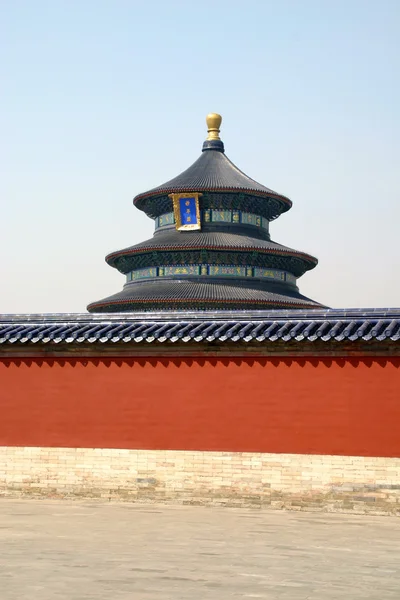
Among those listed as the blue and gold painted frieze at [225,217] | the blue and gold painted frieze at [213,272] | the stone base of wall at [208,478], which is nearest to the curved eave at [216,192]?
the blue and gold painted frieze at [225,217]

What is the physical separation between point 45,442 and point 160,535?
16.1 ft

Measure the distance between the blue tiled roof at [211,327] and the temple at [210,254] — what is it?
9172 mm

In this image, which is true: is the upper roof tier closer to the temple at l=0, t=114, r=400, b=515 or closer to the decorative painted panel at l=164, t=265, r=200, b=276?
the decorative painted panel at l=164, t=265, r=200, b=276

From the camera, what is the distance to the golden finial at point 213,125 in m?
30.2

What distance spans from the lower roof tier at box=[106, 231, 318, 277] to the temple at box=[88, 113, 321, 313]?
0.03 meters

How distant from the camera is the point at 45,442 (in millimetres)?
16406

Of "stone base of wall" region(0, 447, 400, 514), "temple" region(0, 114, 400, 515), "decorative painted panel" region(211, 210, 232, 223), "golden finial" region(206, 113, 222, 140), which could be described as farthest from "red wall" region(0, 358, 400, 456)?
"golden finial" region(206, 113, 222, 140)

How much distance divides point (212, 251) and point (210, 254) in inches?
5.1

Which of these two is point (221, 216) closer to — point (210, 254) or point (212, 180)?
point (212, 180)

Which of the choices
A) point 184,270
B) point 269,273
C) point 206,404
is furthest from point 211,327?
point 269,273

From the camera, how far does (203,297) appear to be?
84.8 feet

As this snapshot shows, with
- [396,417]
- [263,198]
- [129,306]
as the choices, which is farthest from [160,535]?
[263,198]

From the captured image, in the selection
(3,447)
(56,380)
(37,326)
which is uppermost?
(37,326)

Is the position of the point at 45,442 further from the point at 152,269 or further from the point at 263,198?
the point at 263,198
